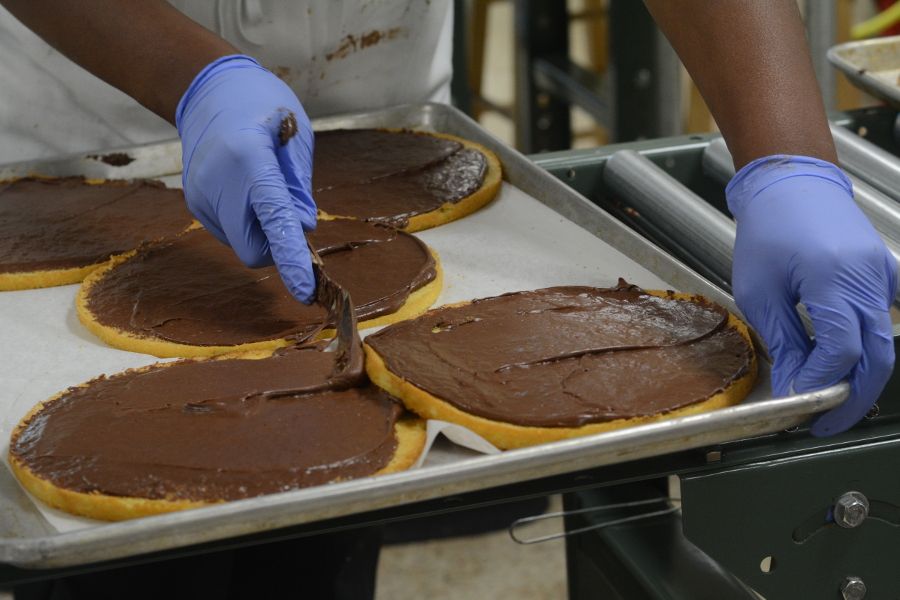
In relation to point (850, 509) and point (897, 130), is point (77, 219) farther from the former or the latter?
point (897, 130)

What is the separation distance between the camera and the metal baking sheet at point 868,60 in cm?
236

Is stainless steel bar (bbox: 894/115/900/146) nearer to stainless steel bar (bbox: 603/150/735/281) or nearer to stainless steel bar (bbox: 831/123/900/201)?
stainless steel bar (bbox: 831/123/900/201)

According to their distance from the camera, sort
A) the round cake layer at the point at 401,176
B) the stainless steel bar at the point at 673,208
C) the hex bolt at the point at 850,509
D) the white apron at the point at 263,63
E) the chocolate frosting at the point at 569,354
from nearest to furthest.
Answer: the chocolate frosting at the point at 569,354
the hex bolt at the point at 850,509
the stainless steel bar at the point at 673,208
the round cake layer at the point at 401,176
the white apron at the point at 263,63

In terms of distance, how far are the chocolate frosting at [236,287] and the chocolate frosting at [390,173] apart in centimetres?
11

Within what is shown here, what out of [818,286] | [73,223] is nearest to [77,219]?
[73,223]

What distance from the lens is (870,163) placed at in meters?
2.04

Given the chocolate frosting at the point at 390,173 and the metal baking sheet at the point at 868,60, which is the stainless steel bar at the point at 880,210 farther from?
the chocolate frosting at the point at 390,173

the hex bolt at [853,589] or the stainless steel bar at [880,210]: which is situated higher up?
the stainless steel bar at [880,210]

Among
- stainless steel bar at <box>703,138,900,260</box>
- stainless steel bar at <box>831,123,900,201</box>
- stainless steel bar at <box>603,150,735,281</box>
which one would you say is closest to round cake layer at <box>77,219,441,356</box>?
stainless steel bar at <box>603,150,735,281</box>

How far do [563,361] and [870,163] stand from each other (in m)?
0.84

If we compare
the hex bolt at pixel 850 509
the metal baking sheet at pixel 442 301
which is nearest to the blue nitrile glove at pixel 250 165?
the metal baking sheet at pixel 442 301

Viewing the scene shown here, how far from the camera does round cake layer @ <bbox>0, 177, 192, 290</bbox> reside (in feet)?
6.46

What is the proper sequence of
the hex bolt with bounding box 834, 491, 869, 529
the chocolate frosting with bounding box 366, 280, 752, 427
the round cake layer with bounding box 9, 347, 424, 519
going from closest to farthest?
the round cake layer with bounding box 9, 347, 424, 519 → the chocolate frosting with bounding box 366, 280, 752, 427 → the hex bolt with bounding box 834, 491, 869, 529

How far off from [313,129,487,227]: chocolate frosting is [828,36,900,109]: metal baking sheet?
0.80 meters
